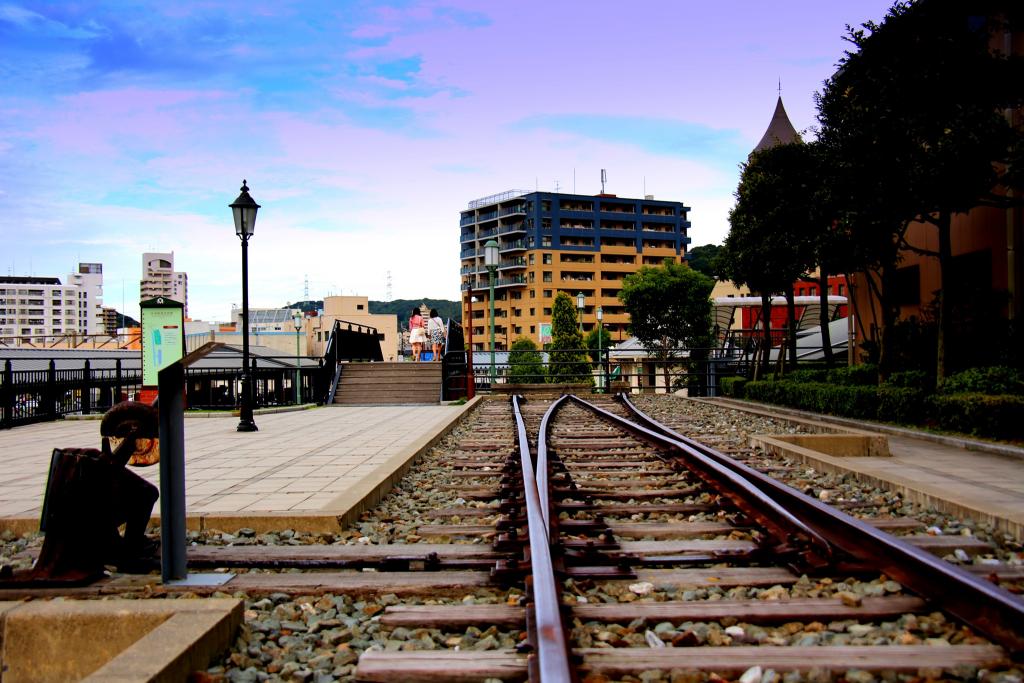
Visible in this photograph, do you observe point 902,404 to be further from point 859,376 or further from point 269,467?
point 269,467

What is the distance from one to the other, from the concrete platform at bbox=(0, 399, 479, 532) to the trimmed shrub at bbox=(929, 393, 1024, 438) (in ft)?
20.3

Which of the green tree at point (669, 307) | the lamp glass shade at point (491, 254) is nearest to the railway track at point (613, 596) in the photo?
the lamp glass shade at point (491, 254)

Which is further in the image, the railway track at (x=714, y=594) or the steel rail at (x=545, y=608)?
the railway track at (x=714, y=594)

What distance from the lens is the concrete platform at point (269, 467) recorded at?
→ 4.99 m

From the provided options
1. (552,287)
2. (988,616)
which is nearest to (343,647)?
(988,616)

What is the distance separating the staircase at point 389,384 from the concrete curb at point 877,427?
22.3 ft

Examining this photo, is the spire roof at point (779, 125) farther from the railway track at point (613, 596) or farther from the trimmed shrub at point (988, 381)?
the railway track at point (613, 596)

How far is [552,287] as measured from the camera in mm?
103500

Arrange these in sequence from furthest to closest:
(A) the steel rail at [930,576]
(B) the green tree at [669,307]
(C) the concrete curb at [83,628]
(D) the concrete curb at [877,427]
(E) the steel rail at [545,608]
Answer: (B) the green tree at [669,307] → (D) the concrete curb at [877,427] → (C) the concrete curb at [83,628] → (A) the steel rail at [930,576] → (E) the steel rail at [545,608]

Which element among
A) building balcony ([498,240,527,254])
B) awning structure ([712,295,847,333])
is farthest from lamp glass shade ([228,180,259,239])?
building balcony ([498,240,527,254])

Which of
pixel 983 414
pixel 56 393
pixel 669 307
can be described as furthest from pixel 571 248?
pixel 983 414

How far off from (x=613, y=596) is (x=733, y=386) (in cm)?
1651

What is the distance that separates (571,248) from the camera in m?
104

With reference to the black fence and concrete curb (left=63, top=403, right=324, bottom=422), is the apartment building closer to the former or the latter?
concrete curb (left=63, top=403, right=324, bottom=422)
